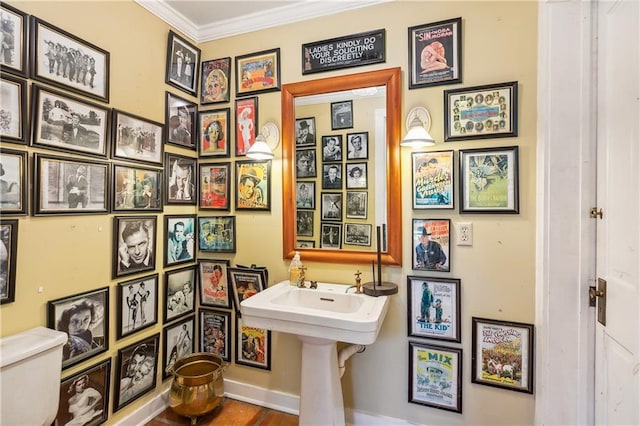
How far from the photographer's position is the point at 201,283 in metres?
2.20

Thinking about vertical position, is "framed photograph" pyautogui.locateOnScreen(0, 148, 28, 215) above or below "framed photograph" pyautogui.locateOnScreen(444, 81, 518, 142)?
below

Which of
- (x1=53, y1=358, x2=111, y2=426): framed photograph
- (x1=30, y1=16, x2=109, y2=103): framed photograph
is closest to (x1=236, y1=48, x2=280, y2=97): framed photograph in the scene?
(x1=30, y1=16, x2=109, y2=103): framed photograph

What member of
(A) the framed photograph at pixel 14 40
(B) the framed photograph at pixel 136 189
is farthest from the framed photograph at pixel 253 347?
(A) the framed photograph at pixel 14 40

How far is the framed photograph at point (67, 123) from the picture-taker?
1.33m

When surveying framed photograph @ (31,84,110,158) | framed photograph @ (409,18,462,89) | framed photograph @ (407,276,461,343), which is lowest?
framed photograph @ (407,276,461,343)

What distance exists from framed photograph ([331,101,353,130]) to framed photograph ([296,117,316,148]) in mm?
127

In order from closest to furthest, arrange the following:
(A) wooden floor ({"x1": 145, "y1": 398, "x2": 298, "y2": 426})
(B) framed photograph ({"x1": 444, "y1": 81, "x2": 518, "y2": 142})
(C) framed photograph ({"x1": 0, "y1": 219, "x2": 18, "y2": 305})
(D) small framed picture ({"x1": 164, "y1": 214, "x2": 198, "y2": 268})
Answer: (C) framed photograph ({"x1": 0, "y1": 219, "x2": 18, "y2": 305}), (B) framed photograph ({"x1": 444, "y1": 81, "x2": 518, "y2": 142}), (A) wooden floor ({"x1": 145, "y1": 398, "x2": 298, "y2": 426}), (D) small framed picture ({"x1": 164, "y1": 214, "x2": 198, "y2": 268})

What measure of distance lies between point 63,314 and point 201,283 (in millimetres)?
841

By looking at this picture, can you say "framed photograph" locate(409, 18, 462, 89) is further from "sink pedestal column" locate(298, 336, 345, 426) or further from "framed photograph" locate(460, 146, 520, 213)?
"sink pedestal column" locate(298, 336, 345, 426)

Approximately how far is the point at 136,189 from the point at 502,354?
6.98 feet

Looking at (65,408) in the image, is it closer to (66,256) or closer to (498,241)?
(66,256)

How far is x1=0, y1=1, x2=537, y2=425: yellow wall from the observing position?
4.66 feet

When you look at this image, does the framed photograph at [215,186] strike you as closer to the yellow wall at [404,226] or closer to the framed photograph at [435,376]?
the yellow wall at [404,226]

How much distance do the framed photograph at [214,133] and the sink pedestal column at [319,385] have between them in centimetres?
133
